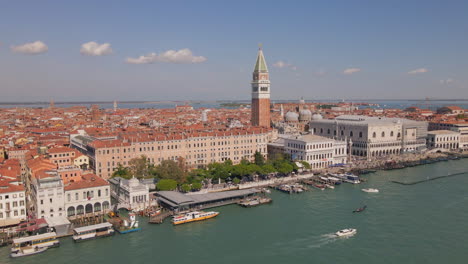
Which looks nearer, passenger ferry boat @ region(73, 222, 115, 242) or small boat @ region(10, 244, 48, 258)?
small boat @ region(10, 244, 48, 258)

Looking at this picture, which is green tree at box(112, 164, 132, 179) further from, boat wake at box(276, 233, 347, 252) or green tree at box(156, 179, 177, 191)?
boat wake at box(276, 233, 347, 252)

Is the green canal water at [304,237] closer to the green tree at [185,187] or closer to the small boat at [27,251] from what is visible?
the small boat at [27,251]

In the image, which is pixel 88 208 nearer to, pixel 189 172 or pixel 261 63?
pixel 189 172

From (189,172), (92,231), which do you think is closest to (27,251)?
(92,231)

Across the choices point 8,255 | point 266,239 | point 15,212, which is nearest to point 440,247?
point 266,239

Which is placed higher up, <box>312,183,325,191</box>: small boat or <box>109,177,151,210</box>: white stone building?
<box>109,177,151,210</box>: white stone building

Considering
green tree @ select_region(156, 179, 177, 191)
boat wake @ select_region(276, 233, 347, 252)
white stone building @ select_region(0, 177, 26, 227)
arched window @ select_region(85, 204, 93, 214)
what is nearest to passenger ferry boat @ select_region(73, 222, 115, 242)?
arched window @ select_region(85, 204, 93, 214)

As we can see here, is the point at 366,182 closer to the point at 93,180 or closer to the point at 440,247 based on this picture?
the point at 440,247
